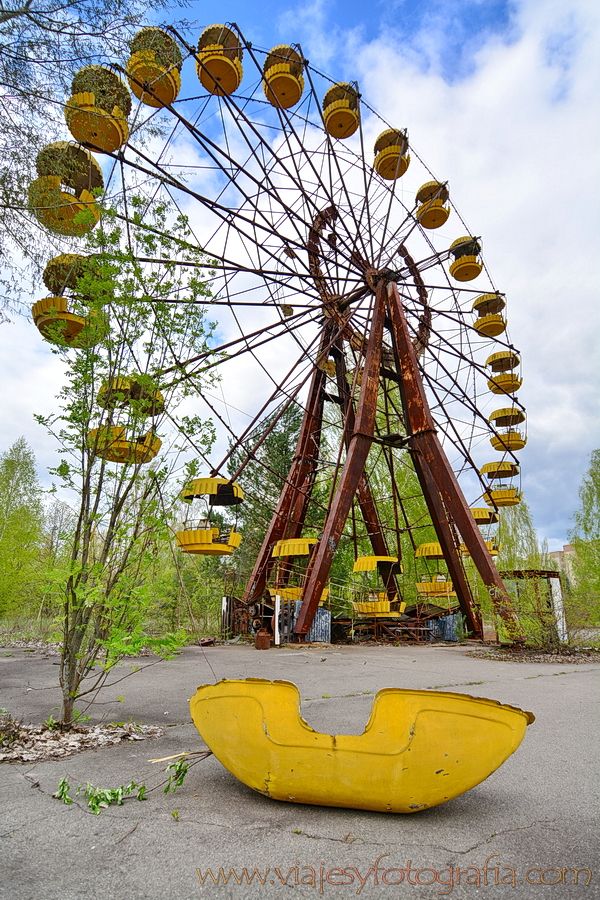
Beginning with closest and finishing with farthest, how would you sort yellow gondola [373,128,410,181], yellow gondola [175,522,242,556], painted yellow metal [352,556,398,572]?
yellow gondola [175,522,242,556] → painted yellow metal [352,556,398,572] → yellow gondola [373,128,410,181]

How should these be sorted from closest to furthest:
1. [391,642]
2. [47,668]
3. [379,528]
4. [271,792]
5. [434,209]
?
[271,792] < [47,668] < [391,642] < [379,528] < [434,209]

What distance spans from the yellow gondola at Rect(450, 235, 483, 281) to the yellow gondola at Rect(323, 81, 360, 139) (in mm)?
4929

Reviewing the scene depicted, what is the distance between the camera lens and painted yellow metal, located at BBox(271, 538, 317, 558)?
39.9 ft

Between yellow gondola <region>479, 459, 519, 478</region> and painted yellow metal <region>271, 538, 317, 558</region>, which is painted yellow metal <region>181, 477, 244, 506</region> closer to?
painted yellow metal <region>271, 538, 317, 558</region>

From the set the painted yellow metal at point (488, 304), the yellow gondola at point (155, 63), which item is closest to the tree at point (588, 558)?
the painted yellow metal at point (488, 304)

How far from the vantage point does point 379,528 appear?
14.9 m

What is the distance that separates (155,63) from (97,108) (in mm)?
962

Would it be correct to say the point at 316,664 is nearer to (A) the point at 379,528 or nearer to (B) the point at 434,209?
(A) the point at 379,528

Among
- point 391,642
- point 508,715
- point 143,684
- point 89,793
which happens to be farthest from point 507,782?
point 391,642

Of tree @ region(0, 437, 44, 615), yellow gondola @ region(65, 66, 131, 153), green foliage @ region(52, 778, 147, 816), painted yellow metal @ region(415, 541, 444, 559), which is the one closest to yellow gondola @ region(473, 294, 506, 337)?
painted yellow metal @ region(415, 541, 444, 559)

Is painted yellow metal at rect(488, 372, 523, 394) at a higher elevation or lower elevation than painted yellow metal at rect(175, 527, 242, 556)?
higher

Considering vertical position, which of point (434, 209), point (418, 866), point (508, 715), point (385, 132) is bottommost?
point (418, 866)

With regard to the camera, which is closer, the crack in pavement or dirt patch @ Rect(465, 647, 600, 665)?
the crack in pavement

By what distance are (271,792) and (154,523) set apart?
6.90ft
